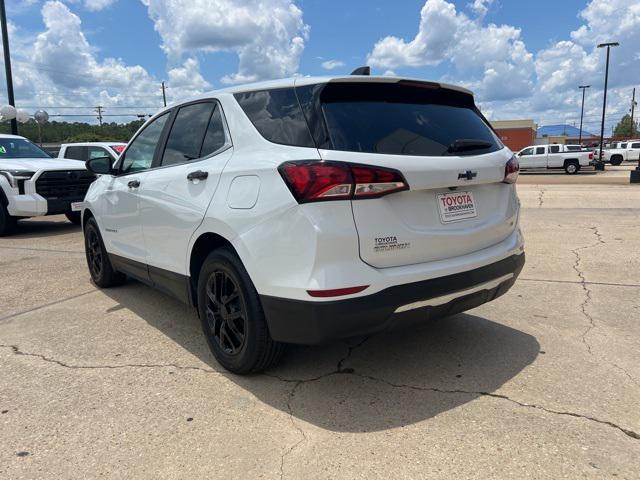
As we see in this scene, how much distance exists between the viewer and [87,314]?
471 cm

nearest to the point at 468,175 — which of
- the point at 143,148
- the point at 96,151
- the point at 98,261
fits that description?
the point at 143,148

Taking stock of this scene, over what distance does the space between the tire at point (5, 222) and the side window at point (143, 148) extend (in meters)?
6.29

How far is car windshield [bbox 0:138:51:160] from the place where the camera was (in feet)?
34.6

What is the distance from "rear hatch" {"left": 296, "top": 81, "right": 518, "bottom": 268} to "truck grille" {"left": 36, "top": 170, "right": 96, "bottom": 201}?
8388mm

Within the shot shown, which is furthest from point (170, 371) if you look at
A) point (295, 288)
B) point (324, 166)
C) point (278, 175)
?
point (324, 166)

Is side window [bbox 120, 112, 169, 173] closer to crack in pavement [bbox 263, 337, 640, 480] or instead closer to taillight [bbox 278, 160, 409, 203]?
taillight [bbox 278, 160, 409, 203]

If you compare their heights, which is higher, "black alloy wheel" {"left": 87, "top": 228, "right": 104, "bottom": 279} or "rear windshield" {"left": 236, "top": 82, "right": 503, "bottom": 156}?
"rear windshield" {"left": 236, "top": 82, "right": 503, "bottom": 156}

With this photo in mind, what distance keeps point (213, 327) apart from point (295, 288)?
100 cm

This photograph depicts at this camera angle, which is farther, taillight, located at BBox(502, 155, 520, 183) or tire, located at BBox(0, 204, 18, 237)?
tire, located at BBox(0, 204, 18, 237)

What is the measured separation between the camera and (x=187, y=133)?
386 cm

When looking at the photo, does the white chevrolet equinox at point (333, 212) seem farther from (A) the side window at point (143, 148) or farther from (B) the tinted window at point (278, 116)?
(A) the side window at point (143, 148)

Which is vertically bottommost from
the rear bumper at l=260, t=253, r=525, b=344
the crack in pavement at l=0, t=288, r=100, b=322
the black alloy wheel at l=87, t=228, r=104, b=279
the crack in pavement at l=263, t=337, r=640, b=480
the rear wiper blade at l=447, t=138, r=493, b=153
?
the crack in pavement at l=0, t=288, r=100, b=322

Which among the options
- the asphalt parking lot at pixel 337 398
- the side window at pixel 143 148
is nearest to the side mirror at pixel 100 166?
the side window at pixel 143 148

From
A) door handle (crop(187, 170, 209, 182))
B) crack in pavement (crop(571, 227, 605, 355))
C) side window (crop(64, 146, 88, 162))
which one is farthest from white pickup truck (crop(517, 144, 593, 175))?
door handle (crop(187, 170, 209, 182))
